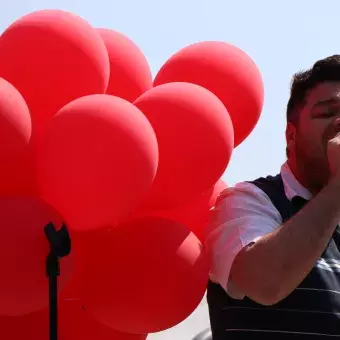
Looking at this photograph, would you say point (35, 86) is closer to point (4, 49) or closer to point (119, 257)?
point (4, 49)

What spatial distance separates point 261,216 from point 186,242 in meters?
0.23

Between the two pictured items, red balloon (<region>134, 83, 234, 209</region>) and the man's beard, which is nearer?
red balloon (<region>134, 83, 234, 209</region>)

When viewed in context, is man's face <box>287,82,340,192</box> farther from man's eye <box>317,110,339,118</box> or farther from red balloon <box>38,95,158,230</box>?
red balloon <box>38,95,158,230</box>

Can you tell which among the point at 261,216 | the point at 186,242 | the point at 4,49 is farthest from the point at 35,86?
the point at 261,216

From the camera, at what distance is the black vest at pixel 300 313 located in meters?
1.82

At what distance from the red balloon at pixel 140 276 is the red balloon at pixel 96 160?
0.13 meters

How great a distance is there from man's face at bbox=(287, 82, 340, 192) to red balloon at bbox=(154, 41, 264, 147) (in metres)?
0.15

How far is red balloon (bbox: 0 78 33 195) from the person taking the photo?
5.19 feet

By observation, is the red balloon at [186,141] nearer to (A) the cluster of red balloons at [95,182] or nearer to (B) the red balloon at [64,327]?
(A) the cluster of red balloons at [95,182]

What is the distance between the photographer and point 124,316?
5.71 feet

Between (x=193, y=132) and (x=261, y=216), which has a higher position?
(x=193, y=132)

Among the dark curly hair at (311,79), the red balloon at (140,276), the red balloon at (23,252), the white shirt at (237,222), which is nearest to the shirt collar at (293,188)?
the white shirt at (237,222)

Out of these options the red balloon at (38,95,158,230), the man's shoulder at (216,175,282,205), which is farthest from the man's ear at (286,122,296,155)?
the red balloon at (38,95,158,230)

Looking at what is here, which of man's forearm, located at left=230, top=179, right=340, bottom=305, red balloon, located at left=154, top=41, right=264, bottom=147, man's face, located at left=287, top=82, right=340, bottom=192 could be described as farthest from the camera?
red balloon, located at left=154, top=41, right=264, bottom=147
